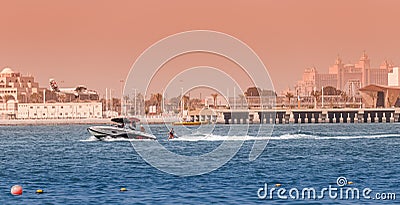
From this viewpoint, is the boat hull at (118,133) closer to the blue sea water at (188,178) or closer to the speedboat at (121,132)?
the speedboat at (121,132)

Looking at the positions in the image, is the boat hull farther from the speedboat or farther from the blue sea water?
the blue sea water

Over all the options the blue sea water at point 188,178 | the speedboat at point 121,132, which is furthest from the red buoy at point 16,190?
the speedboat at point 121,132

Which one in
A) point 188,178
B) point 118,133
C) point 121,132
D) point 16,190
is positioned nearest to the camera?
point 16,190

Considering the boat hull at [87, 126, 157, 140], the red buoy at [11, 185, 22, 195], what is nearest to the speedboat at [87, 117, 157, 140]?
the boat hull at [87, 126, 157, 140]

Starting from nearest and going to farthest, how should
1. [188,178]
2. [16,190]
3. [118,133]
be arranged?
1. [16,190]
2. [188,178]
3. [118,133]

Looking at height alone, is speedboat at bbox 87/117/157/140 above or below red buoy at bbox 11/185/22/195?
above

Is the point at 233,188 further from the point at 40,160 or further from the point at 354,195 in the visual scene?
the point at 40,160

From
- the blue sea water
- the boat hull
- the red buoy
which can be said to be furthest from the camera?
the boat hull

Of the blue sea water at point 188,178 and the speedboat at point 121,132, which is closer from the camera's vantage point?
the blue sea water at point 188,178

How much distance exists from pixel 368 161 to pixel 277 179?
54.6 feet

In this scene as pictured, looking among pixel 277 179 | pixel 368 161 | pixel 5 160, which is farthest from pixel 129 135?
pixel 277 179

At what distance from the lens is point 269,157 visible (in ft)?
246

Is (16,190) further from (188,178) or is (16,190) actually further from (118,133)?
(118,133)

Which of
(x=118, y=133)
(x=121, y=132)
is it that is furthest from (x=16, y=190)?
(x=118, y=133)
